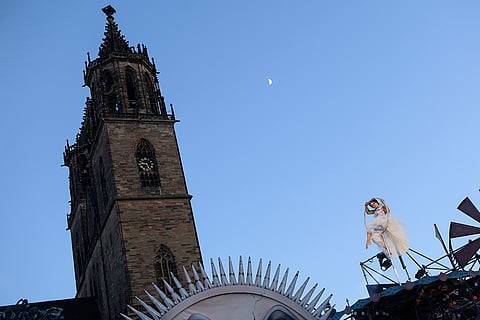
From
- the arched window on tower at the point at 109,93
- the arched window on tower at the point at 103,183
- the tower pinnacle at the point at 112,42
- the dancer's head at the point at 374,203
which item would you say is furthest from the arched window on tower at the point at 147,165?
the dancer's head at the point at 374,203

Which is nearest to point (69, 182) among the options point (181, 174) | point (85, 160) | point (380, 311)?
point (85, 160)

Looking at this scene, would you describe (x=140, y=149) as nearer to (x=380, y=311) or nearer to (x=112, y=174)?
(x=112, y=174)

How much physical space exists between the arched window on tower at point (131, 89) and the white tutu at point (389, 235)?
22.5m

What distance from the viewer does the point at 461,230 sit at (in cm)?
1672

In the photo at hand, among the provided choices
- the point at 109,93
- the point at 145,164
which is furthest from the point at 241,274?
the point at 109,93

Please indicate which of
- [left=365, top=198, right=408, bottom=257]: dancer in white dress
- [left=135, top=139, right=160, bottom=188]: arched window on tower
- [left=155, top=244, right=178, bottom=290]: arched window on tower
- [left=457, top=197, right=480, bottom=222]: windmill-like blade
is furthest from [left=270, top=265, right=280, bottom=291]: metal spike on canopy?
[left=135, top=139, right=160, bottom=188]: arched window on tower

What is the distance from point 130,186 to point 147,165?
171 cm

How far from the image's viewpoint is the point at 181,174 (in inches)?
1353

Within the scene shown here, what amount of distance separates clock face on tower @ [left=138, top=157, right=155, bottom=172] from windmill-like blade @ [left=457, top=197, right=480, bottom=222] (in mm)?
20134

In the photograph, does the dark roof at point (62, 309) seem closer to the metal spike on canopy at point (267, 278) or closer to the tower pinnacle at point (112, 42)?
the tower pinnacle at point (112, 42)

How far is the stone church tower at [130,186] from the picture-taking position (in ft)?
103

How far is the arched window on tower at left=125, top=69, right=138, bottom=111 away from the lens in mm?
36312

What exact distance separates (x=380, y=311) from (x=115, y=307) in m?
21.0

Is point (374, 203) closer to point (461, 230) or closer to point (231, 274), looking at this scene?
point (461, 230)
